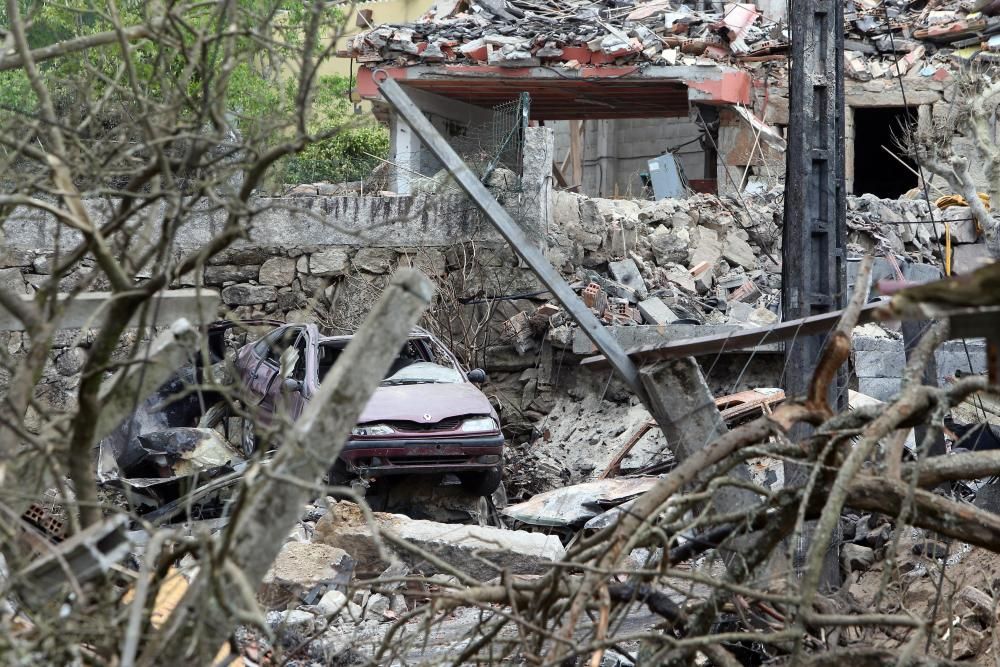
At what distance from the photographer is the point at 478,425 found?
1095 centimetres

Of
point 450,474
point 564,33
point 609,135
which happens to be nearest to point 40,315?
point 450,474

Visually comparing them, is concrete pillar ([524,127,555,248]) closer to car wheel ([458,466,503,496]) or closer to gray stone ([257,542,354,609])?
car wheel ([458,466,503,496])

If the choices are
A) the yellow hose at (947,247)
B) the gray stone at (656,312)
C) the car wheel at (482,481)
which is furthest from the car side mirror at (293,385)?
the yellow hose at (947,247)

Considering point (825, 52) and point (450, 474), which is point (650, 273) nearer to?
point (450, 474)

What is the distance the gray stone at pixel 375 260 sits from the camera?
15406 mm

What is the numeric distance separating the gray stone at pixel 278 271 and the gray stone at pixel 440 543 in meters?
6.59

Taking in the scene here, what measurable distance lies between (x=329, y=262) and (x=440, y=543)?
7.68 m

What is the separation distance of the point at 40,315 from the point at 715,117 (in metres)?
16.0

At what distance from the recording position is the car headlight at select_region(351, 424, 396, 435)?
419 inches

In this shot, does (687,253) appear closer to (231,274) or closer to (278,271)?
(278,271)

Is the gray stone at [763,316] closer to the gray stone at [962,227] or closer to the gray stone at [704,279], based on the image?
the gray stone at [704,279]

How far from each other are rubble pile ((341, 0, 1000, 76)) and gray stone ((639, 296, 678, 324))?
4324 millimetres

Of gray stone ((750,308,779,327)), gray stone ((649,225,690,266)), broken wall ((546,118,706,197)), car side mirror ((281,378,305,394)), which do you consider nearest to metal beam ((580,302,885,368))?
car side mirror ((281,378,305,394))

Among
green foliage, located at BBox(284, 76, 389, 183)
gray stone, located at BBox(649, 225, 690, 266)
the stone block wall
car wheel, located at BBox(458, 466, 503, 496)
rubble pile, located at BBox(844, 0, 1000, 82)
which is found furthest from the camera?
green foliage, located at BBox(284, 76, 389, 183)
